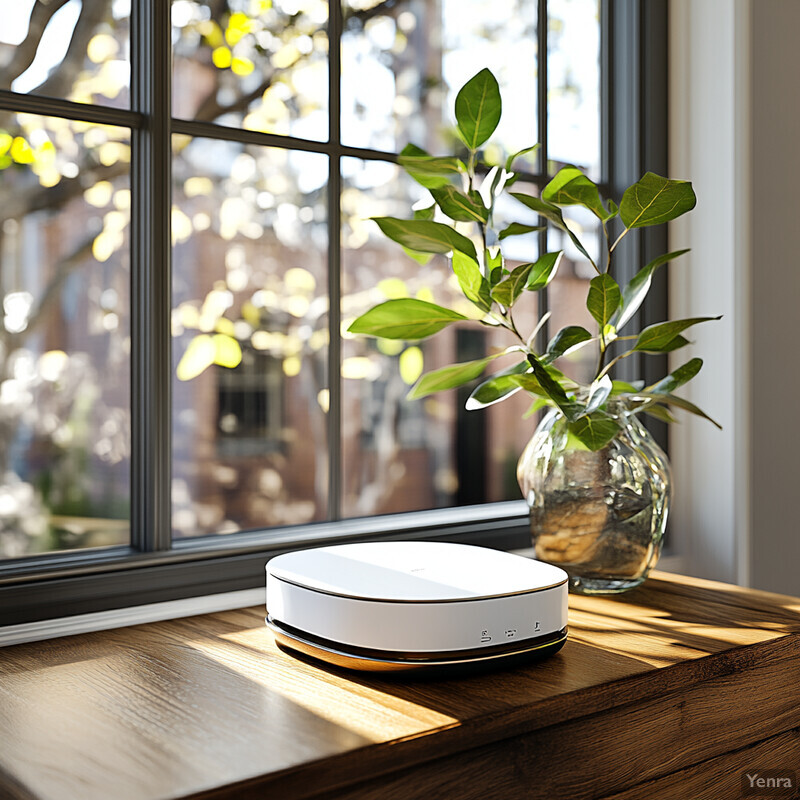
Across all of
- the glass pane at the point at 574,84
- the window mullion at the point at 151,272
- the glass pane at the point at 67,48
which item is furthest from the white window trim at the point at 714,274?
the glass pane at the point at 67,48

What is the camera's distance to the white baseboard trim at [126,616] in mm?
967

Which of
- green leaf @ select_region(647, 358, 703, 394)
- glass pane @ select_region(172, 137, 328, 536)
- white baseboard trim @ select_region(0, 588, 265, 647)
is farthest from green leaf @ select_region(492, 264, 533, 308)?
glass pane @ select_region(172, 137, 328, 536)

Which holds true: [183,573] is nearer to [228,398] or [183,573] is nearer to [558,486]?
[558,486]

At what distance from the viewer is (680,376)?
1137mm

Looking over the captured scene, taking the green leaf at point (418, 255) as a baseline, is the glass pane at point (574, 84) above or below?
above

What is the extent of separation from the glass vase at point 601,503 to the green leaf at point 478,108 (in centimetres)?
40

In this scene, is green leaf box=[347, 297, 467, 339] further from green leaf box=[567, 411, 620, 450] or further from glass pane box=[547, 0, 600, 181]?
glass pane box=[547, 0, 600, 181]

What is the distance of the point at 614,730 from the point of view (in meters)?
0.80

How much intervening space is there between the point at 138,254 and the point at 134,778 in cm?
70

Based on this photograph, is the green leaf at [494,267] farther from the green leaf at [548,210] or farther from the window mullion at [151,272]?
the window mullion at [151,272]

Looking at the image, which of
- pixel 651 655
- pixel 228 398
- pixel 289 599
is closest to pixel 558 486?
pixel 651 655

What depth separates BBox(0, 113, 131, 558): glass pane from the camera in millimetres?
3518

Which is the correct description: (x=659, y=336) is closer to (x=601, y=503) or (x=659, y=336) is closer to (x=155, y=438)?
(x=601, y=503)

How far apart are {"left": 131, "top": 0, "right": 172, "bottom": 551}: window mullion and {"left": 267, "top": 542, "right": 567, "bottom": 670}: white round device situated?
0.84 ft
